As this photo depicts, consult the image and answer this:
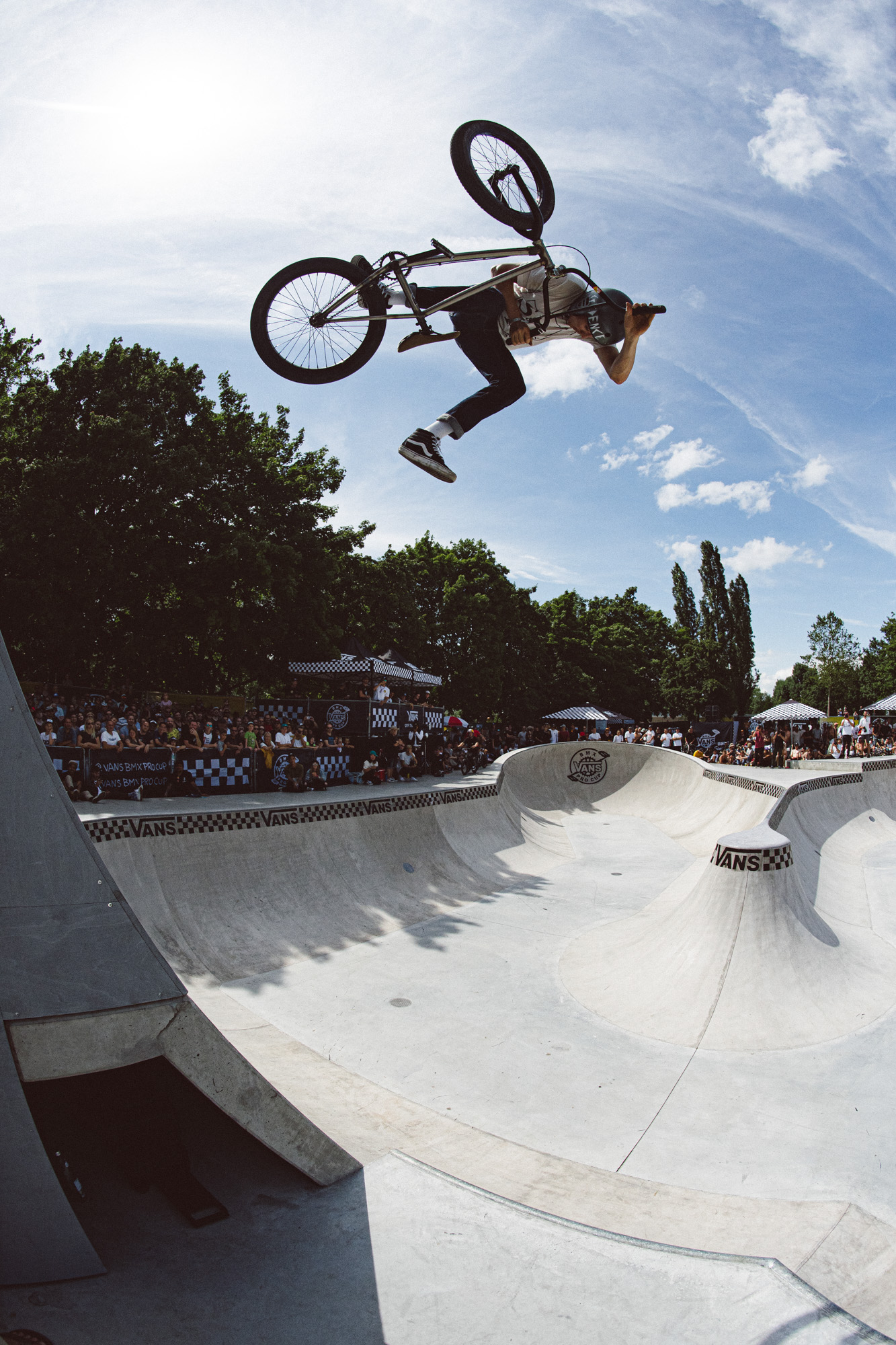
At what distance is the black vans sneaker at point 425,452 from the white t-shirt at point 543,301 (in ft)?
3.13

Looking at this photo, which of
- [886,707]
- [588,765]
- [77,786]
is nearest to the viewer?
[77,786]

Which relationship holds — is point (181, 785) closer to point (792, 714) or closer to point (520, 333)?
point (520, 333)

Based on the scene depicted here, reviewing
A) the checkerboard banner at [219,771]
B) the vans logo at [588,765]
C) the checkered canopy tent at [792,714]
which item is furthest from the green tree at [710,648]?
the checkerboard banner at [219,771]

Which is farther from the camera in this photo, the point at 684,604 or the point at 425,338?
the point at 684,604

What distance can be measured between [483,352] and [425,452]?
943 millimetres

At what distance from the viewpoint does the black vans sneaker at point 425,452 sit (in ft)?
15.4

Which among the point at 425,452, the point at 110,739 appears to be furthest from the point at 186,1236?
the point at 110,739

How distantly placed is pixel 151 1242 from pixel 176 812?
577cm

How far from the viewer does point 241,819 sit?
8.88 meters

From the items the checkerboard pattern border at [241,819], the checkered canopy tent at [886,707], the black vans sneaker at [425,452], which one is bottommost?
the checkerboard pattern border at [241,819]

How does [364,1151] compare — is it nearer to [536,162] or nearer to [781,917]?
[781,917]

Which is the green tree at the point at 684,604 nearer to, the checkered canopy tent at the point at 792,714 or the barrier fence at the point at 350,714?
the checkered canopy tent at the point at 792,714

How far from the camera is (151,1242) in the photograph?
3105 mm

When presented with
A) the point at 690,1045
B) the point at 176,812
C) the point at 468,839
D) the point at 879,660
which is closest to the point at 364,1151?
the point at 690,1045
